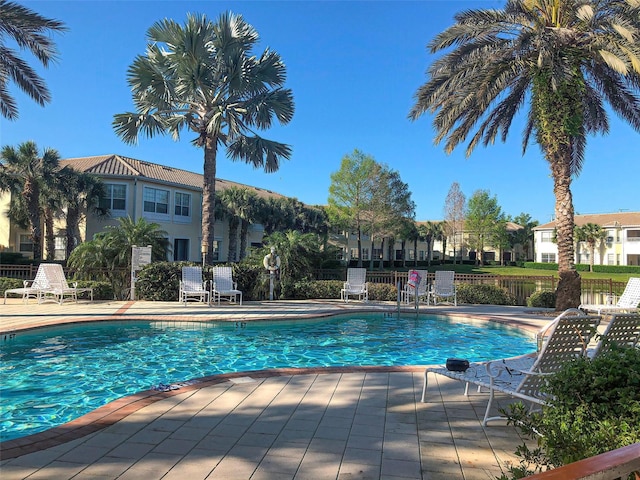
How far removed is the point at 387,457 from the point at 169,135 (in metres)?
15.5

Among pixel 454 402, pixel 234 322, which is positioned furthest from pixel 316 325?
pixel 454 402

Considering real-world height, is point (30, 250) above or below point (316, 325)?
above

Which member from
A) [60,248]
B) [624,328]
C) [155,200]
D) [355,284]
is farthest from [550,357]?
[60,248]

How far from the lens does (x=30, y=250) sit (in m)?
26.9

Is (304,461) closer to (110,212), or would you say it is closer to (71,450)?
(71,450)

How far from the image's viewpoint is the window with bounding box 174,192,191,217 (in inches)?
1123

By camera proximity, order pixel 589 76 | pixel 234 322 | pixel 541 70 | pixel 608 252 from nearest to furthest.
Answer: pixel 234 322, pixel 541 70, pixel 589 76, pixel 608 252

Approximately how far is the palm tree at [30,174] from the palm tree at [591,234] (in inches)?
2063

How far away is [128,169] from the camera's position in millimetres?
26469

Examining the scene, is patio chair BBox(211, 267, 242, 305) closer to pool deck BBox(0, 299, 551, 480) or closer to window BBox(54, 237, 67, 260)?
pool deck BBox(0, 299, 551, 480)

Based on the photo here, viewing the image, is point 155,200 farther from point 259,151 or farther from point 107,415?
point 107,415

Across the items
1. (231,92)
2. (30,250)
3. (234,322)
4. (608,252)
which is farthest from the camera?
(608,252)

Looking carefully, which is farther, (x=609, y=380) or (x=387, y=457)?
(x=387, y=457)

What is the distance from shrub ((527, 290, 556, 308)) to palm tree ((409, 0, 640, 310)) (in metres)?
2.28
